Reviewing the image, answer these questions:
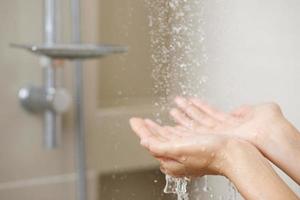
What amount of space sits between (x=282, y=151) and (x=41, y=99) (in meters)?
0.54

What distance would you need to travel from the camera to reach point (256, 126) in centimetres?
55

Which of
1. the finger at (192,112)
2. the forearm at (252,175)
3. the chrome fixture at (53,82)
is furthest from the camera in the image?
the chrome fixture at (53,82)

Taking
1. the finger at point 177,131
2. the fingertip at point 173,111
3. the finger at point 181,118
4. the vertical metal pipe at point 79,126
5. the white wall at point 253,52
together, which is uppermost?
the white wall at point 253,52

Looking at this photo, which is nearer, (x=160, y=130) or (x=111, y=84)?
(x=160, y=130)

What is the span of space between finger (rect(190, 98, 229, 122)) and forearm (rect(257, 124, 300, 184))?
0.16 ft

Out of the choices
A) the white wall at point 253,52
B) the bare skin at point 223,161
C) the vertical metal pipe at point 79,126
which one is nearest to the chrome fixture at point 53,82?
the vertical metal pipe at point 79,126

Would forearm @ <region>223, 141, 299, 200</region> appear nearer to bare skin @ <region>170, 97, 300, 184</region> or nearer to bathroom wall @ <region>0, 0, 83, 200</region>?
bare skin @ <region>170, 97, 300, 184</region>

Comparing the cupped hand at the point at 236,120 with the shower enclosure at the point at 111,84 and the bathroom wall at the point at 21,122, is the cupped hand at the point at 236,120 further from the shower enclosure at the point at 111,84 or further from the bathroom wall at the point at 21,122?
the bathroom wall at the point at 21,122

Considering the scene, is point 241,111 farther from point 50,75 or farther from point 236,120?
point 50,75

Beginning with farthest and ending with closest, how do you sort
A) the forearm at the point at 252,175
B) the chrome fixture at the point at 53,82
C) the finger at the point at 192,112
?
the chrome fixture at the point at 53,82 → the finger at the point at 192,112 → the forearm at the point at 252,175

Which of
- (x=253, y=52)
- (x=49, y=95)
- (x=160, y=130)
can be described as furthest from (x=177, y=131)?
(x=49, y=95)

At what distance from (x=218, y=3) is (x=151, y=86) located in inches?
4.2

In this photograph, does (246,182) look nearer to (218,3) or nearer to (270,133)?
(270,133)

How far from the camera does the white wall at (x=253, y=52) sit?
0.59 metres
